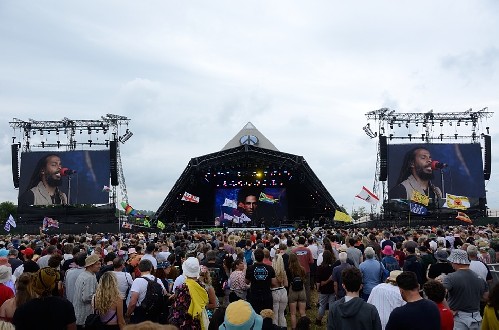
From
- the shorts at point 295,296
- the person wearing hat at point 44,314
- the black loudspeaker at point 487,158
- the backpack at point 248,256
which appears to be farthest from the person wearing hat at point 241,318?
the black loudspeaker at point 487,158

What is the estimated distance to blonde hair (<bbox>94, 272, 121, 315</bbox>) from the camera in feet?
17.4

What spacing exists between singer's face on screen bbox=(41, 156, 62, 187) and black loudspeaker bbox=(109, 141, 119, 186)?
165 inches

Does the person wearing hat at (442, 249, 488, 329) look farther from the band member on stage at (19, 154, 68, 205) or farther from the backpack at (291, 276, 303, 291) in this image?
the band member on stage at (19, 154, 68, 205)

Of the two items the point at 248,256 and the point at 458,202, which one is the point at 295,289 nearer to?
the point at 248,256

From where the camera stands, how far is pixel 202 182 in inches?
1554

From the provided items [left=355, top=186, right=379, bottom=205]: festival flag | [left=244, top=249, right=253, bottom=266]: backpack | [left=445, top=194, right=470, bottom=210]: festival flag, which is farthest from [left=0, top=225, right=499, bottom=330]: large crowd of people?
[left=355, top=186, right=379, bottom=205]: festival flag

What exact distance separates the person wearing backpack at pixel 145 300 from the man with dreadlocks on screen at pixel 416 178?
116ft

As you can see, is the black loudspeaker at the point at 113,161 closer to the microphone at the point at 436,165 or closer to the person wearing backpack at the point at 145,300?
the microphone at the point at 436,165

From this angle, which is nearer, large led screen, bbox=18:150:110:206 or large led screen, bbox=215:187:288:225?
large led screen, bbox=18:150:110:206

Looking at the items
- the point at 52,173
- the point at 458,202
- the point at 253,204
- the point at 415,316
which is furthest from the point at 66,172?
the point at 415,316

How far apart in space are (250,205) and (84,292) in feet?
112

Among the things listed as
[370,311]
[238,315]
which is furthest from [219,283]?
[238,315]

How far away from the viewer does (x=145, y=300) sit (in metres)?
5.83

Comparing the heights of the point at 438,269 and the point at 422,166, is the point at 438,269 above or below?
below
